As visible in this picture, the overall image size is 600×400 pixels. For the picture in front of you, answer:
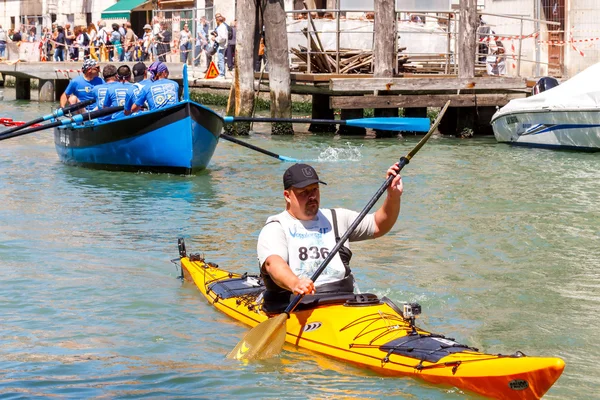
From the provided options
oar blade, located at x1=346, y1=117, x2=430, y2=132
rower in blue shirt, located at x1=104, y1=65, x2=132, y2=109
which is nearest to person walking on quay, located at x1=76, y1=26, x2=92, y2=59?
rower in blue shirt, located at x1=104, y1=65, x2=132, y2=109

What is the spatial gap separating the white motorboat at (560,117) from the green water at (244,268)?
2.20 ft

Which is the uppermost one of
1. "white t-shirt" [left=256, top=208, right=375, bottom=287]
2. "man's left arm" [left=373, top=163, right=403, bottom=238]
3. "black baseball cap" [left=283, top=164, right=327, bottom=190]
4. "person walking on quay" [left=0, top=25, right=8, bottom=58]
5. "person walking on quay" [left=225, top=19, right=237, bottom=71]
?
"person walking on quay" [left=0, top=25, right=8, bottom=58]

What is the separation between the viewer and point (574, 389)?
6.59 metres

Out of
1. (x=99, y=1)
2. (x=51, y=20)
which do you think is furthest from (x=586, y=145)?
(x=51, y=20)

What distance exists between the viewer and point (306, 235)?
700 centimetres

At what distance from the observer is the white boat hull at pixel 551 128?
1762cm

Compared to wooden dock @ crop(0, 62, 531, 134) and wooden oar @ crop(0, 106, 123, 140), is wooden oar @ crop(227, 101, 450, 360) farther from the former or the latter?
wooden dock @ crop(0, 62, 531, 134)

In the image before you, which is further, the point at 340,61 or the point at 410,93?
the point at 340,61

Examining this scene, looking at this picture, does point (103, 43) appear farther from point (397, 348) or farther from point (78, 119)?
point (397, 348)

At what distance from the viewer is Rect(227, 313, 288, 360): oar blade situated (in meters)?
6.82

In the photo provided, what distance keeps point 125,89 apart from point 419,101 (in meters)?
6.66

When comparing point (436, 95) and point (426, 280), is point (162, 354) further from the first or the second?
point (436, 95)

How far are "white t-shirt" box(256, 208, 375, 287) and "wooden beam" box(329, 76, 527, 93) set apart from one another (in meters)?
12.5

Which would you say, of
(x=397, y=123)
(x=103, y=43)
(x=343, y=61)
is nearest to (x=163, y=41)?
(x=103, y=43)
